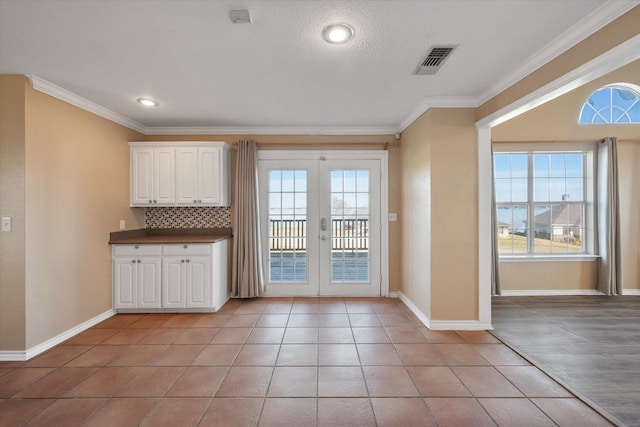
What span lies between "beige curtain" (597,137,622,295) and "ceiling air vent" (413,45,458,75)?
382cm

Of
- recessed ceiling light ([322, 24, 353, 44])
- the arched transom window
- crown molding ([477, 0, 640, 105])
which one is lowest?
crown molding ([477, 0, 640, 105])

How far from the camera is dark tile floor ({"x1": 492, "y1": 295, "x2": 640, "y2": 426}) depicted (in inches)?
83.7

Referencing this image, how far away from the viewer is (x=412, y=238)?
12.9 feet

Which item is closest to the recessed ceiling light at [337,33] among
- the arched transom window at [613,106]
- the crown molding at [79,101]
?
the crown molding at [79,101]

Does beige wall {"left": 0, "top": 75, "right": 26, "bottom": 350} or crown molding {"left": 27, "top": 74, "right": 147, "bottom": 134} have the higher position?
crown molding {"left": 27, "top": 74, "right": 147, "bottom": 134}

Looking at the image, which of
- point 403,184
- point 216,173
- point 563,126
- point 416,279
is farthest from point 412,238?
point 563,126

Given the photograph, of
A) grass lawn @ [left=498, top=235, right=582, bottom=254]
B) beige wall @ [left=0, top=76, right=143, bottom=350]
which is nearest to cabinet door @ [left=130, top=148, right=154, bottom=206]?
beige wall @ [left=0, top=76, right=143, bottom=350]

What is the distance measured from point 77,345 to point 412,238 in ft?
12.7

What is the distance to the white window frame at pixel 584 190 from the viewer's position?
4625 millimetres

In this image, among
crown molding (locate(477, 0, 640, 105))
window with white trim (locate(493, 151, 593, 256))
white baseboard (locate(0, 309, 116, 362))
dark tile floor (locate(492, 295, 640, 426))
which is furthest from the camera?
window with white trim (locate(493, 151, 593, 256))

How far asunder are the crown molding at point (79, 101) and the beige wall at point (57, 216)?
59 millimetres

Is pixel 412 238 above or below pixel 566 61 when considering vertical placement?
below

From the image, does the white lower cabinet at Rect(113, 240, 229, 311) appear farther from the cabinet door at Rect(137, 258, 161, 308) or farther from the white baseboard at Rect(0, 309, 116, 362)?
the white baseboard at Rect(0, 309, 116, 362)

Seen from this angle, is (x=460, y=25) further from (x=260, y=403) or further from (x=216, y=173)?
(x=216, y=173)
